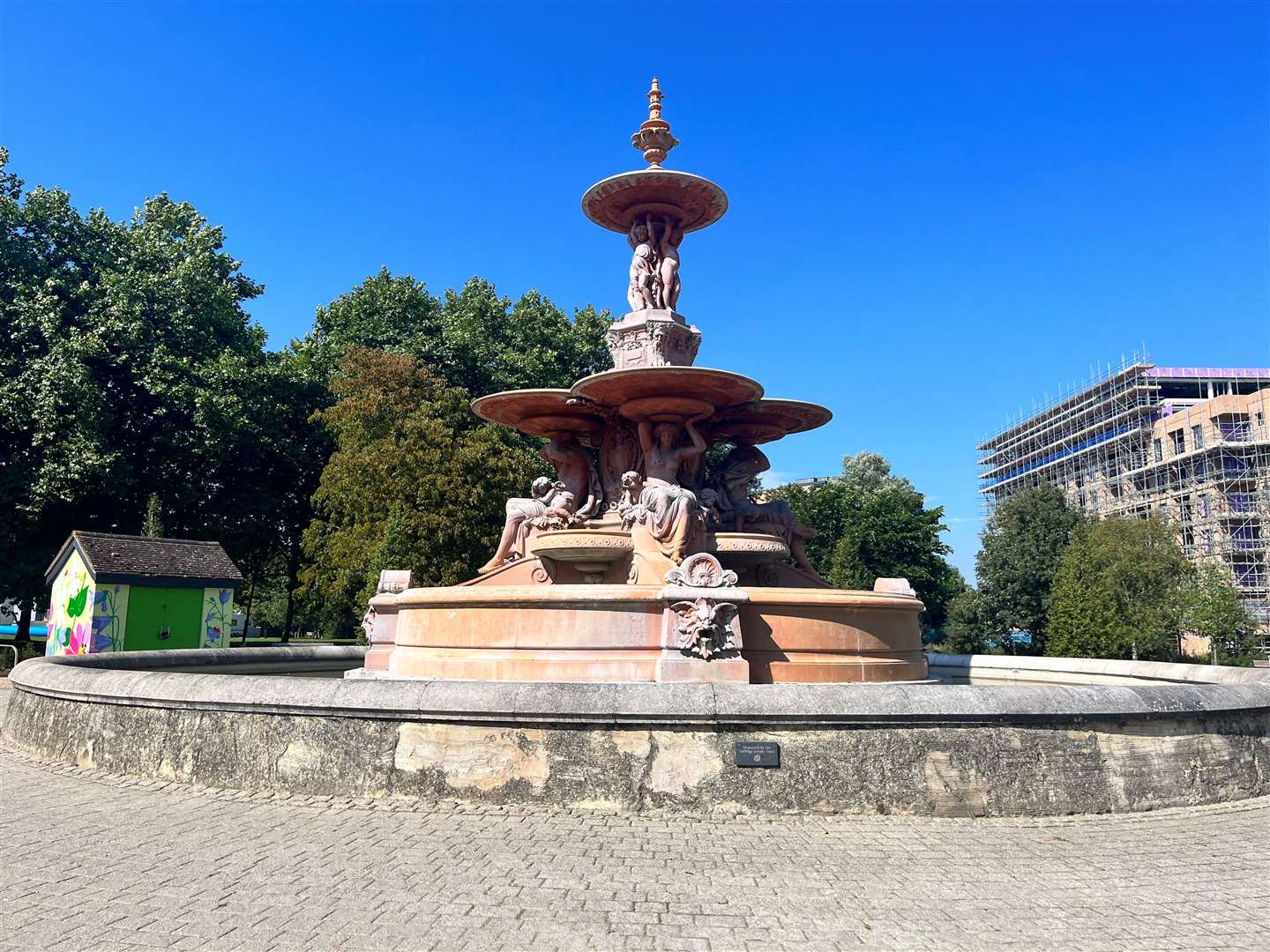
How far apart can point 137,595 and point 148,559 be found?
0.78m

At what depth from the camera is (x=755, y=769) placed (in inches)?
255

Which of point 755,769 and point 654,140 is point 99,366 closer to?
point 654,140

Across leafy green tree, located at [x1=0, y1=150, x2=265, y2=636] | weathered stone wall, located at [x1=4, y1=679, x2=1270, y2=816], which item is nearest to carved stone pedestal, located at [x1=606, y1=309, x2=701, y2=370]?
weathered stone wall, located at [x1=4, y1=679, x2=1270, y2=816]

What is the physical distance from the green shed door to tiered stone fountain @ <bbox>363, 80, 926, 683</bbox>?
8.31 metres

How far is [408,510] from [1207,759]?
2239 cm

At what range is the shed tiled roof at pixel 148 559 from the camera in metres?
17.4

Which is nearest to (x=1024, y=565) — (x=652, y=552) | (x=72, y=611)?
(x=652, y=552)

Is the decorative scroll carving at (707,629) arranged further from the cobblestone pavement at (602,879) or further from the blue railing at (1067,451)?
the blue railing at (1067,451)

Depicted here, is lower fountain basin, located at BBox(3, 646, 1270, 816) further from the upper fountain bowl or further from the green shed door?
the green shed door

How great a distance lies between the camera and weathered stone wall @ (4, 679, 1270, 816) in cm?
648

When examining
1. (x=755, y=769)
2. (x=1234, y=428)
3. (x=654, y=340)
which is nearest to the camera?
(x=755, y=769)

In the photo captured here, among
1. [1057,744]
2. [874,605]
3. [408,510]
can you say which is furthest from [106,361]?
[1057,744]

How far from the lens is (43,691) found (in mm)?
9047

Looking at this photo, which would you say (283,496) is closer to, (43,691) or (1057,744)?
(43,691)
